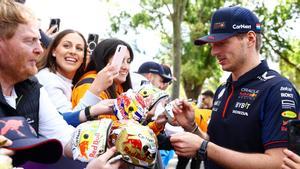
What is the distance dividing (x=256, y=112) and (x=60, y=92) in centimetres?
158

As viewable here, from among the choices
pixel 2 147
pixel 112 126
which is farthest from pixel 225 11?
pixel 2 147

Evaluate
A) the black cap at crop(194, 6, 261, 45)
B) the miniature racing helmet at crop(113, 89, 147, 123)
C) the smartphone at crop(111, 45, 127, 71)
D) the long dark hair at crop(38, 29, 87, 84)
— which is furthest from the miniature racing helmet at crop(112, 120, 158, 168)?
the long dark hair at crop(38, 29, 87, 84)

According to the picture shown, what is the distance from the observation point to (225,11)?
11.2ft

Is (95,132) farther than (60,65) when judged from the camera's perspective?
No

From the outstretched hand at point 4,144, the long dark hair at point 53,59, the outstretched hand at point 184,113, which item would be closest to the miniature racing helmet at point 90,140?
the outstretched hand at point 4,144

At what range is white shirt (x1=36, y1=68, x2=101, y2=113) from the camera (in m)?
3.49

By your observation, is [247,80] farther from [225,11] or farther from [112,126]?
[112,126]

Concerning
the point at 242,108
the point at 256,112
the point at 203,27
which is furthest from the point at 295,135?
the point at 203,27

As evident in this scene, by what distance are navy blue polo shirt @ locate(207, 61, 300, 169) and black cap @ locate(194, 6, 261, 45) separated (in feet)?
0.92

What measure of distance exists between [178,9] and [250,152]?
60.0 ft

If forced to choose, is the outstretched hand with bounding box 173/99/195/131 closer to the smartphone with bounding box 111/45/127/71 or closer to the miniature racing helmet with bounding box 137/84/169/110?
the miniature racing helmet with bounding box 137/84/169/110

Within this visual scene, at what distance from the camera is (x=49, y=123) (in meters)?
2.75

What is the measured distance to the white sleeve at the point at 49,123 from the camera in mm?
2709

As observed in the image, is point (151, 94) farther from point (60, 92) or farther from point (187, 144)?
point (60, 92)
